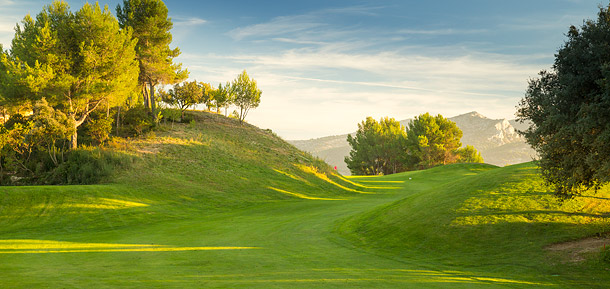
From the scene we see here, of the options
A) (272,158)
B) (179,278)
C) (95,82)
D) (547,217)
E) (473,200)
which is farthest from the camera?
(272,158)

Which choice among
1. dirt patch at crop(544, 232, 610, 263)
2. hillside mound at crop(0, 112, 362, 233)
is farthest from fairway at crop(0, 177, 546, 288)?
hillside mound at crop(0, 112, 362, 233)

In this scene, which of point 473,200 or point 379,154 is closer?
point 473,200

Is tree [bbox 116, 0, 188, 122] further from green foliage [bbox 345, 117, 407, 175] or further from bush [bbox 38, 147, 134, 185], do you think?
green foliage [bbox 345, 117, 407, 175]

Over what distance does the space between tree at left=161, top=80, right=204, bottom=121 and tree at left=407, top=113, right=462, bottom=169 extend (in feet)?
171

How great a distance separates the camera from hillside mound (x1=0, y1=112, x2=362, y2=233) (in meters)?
21.6

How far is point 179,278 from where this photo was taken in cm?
943

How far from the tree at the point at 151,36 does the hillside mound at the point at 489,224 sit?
109ft

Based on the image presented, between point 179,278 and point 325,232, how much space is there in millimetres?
9433

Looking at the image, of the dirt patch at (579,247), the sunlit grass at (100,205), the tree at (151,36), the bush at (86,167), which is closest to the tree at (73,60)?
the bush at (86,167)

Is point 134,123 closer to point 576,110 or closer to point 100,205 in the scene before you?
point 100,205

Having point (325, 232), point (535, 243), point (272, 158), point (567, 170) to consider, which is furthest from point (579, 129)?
point (272, 158)

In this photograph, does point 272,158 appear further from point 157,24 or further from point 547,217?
point 547,217

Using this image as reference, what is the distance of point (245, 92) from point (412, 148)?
151 feet

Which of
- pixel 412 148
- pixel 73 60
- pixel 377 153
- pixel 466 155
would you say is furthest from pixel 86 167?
pixel 466 155
